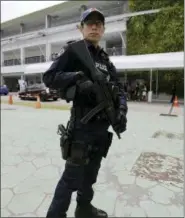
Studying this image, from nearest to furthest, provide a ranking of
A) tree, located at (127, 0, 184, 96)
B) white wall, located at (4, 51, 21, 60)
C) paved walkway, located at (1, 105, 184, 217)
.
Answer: paved walkway, located at (1, 105, 184, 217), tree, located at (127, 0, 184, 96), white wall, located at (4, 51, 21, 60)

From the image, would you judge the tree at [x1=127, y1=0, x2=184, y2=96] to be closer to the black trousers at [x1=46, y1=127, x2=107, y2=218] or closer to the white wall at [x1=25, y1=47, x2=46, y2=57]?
the white wall at [x1=25, y1=47, x2=46, y2=57]

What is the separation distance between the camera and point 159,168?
3.30 metres

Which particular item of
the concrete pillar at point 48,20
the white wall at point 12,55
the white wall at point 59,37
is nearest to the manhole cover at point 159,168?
the white wall at point 59,37

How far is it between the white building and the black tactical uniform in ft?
65.2

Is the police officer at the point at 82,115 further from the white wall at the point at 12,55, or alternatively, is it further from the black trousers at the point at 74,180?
the white wall at the point at 12,55

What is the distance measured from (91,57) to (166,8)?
1986 cm

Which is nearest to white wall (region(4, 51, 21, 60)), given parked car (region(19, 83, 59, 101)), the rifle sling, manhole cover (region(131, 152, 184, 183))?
parked car (region(19, 83, 59, 101))

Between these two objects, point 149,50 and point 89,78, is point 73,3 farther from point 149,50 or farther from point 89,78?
point 89,78

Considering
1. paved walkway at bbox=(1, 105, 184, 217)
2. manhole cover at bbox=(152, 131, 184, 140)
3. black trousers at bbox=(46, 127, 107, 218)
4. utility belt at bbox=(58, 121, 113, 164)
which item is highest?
utility belt at bbox=(58, 121, 113, 164)

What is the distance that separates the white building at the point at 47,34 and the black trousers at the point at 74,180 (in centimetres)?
1992

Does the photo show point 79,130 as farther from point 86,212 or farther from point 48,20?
point 48,20

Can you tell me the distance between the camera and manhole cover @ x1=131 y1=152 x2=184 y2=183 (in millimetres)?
2988

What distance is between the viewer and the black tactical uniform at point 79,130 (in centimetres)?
174

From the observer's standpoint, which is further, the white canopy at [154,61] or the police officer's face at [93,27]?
the white canopy at [154,61]
